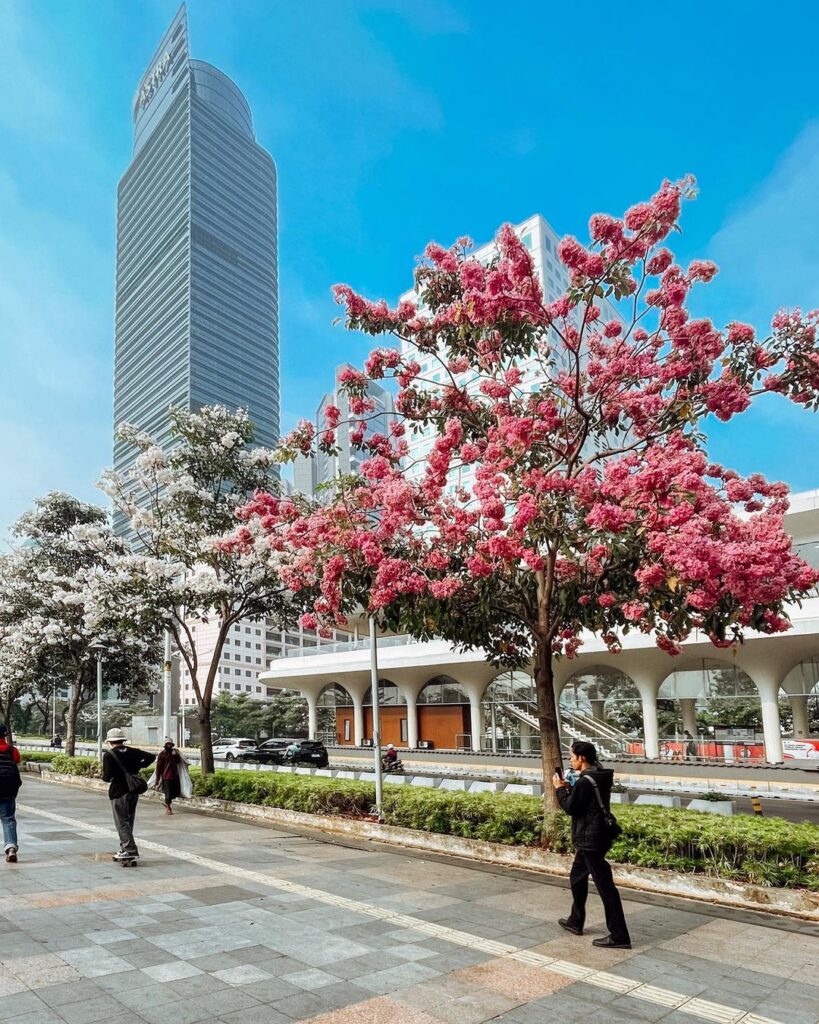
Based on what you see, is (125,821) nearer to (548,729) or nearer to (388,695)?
(548,729)

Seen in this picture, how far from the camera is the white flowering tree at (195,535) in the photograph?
16.8m

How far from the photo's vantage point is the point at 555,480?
9227mm

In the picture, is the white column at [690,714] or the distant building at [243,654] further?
the distant building at [243,654]

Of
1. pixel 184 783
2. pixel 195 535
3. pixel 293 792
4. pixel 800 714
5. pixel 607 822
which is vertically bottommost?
pixel 800 714

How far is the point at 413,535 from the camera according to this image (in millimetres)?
10461

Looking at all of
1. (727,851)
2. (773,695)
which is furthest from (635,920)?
(773,695)

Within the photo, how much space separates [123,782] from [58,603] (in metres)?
16.4

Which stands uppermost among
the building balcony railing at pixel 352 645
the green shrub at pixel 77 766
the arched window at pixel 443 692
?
the building balcony railing at pixel 352 645

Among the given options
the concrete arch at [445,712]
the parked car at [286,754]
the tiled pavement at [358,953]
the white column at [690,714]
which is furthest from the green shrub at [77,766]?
the white column at [690,714]

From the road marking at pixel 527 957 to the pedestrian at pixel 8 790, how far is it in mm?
2203

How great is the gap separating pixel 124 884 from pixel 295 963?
345cm

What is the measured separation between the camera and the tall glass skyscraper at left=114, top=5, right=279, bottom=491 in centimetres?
15200

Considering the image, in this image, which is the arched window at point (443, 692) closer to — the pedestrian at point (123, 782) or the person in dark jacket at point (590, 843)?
the pedestrian at point (123, 782)

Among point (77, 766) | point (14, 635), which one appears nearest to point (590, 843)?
point (77, 766)
